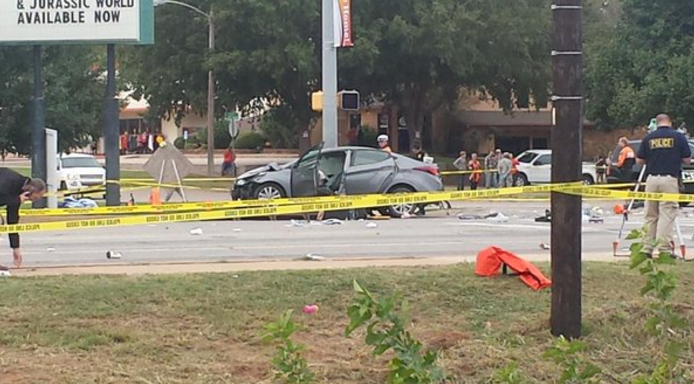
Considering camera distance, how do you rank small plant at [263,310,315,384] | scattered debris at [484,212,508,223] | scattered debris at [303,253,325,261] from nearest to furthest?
small plant at [263,310,315,384] < scattered debris at [303,253,325,261] < scattered debris at [484,212,508,223]

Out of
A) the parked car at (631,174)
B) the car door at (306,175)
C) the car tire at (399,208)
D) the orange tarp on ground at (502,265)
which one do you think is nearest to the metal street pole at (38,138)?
the car door at (306,175)

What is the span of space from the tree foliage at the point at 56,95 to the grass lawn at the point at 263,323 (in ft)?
80.9

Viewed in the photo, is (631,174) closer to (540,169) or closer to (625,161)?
(625,161)

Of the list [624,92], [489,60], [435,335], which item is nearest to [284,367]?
[435,335]

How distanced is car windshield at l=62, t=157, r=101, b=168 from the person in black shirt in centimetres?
2727

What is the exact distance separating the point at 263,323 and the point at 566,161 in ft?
8.05

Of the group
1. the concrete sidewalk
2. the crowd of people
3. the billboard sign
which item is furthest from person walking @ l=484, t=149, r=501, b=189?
the concrete sidewalk

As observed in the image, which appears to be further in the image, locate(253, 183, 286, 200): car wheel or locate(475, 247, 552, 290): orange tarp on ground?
locate(253, 183, 286, 200): car wheel

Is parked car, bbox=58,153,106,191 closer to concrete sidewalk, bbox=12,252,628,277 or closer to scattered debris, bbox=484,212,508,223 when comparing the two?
scattered debris, bbox=484,212,508,223

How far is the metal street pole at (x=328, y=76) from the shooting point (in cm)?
2552

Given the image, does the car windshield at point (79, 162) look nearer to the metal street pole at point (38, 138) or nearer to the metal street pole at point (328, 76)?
the metal street pole at point (38, 138)

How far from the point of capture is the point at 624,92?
4119cm

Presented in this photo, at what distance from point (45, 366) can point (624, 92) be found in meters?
36.3

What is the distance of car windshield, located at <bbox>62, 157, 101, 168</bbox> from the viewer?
3859 cm
